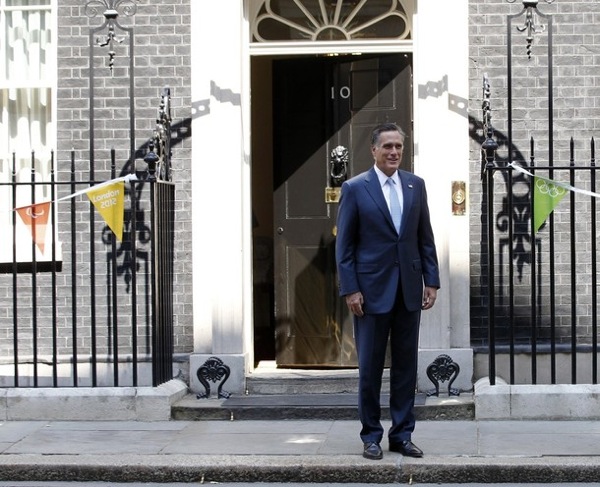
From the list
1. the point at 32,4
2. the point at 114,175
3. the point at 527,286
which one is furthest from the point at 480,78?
the point at 32,4

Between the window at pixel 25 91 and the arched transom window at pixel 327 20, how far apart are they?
5.34 ft

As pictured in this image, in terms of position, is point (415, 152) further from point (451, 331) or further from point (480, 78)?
point (451, 331)

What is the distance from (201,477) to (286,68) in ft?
12.5

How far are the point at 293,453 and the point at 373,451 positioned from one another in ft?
1.73

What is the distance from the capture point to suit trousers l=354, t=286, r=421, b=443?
23.3 ft

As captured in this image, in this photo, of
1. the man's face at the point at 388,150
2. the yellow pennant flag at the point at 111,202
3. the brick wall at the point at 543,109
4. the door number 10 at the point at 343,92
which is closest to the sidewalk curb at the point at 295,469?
the man's face at the point at 388,150

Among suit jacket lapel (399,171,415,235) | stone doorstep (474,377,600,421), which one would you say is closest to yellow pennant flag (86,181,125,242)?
suit jacket lapel (399,171,415,235)

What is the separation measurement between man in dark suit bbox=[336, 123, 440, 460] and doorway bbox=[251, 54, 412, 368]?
2.50m

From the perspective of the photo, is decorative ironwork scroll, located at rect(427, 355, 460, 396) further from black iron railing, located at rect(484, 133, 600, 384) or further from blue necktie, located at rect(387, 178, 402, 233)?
blue necktie, located at rect(387, 178, 402, 233)

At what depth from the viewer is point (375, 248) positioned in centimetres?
704

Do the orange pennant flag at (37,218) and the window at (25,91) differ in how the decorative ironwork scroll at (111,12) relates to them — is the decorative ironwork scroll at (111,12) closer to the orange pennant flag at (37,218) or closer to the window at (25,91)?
the window at (25,91)

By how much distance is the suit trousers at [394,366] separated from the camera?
280 inches

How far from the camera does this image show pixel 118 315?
365 inches

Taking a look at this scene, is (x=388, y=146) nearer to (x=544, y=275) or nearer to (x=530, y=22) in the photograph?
(x=530, y=22)
